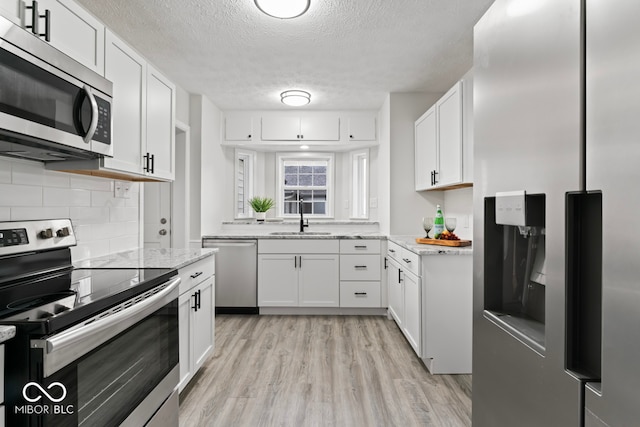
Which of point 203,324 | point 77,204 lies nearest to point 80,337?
point 77,204

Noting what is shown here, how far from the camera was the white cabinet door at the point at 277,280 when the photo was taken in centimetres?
378

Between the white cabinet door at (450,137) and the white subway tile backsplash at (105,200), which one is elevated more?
the white cabinet door at (450,137)

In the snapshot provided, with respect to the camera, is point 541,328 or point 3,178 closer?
point 541,328

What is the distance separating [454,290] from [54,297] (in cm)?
224

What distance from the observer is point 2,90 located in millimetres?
1096

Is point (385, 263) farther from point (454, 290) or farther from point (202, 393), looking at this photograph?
point (202, 393)

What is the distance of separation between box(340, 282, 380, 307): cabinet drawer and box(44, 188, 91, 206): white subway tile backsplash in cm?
254

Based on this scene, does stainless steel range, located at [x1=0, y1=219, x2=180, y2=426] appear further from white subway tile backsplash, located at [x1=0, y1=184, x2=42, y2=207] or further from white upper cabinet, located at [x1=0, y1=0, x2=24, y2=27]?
white upper cabinet, located at [x1=0, y1=0, x2=24, y2=27]

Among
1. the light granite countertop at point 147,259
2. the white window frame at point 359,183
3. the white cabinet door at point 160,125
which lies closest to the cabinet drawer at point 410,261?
the light granite countertop at point 147,259

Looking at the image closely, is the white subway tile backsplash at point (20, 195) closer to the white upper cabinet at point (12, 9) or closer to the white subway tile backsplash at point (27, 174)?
the white subway tile backsplash at point (27, 174)

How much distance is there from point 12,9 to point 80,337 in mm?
1228

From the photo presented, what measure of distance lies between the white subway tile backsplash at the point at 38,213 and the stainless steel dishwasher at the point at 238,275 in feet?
6.52

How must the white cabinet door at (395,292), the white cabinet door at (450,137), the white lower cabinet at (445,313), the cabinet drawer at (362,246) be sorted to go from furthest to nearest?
the cabinet drawer at (362,246)
the white cabinet door at (395,292)
the white cabinet door at (450,137)
the white lower cabinet at (445,313)

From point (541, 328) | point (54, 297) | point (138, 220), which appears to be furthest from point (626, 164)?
point (138, 220)
